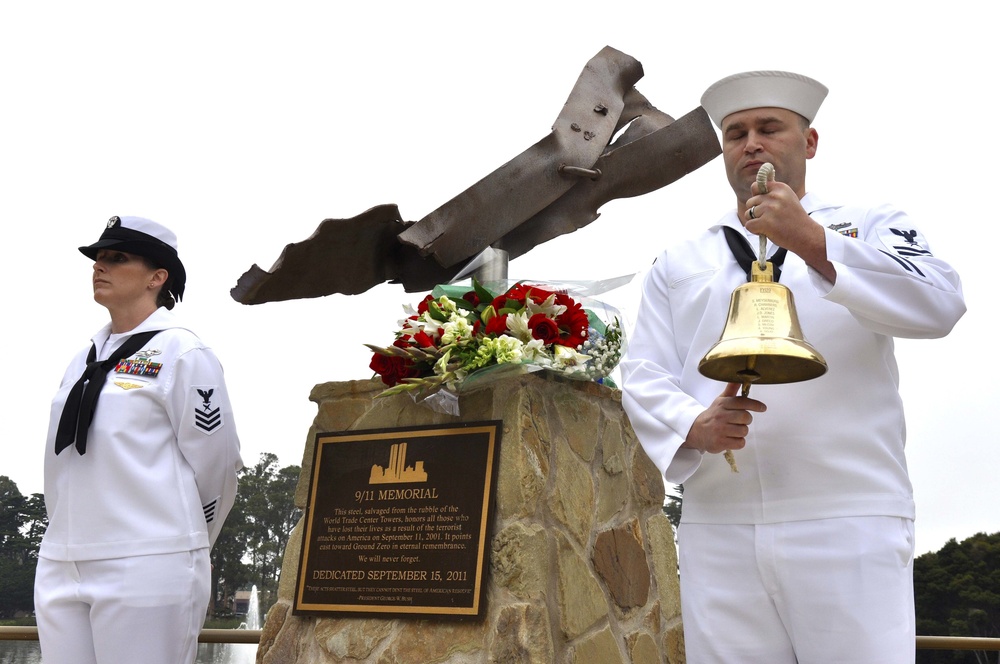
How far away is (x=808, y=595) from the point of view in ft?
6.94

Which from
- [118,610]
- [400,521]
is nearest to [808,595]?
[400,521]

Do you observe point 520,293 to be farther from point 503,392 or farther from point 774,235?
point 774,235

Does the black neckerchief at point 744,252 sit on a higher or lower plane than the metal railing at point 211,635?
higher

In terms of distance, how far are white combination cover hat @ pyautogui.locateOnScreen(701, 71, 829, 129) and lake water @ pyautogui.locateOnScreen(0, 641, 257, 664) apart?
3.00 m

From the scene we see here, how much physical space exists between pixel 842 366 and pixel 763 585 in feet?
1.75

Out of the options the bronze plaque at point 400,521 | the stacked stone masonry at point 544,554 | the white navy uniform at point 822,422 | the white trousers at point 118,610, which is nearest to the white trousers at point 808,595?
the white navy uniform at point 822,422

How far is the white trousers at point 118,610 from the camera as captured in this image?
3.38 metres

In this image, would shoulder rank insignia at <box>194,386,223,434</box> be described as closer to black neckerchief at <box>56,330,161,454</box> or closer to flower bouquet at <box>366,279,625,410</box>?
black neckerchief at <box>56,330,161,454</box>

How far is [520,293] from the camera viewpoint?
4.09 meters

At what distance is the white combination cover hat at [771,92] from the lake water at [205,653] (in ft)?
9.84

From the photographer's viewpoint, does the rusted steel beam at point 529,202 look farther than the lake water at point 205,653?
Yes

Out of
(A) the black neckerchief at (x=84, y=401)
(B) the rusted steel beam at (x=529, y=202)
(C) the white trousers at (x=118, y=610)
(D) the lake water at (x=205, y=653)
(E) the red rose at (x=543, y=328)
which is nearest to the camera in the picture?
(C) the white trousers at (x=118, y=610)

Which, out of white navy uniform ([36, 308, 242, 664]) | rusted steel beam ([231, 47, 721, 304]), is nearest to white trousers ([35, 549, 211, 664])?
white navy uniform ([36, 308, 242, 664])

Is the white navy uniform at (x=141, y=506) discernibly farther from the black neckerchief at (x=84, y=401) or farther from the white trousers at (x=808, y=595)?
the white trousers at (x=808, y=595)
